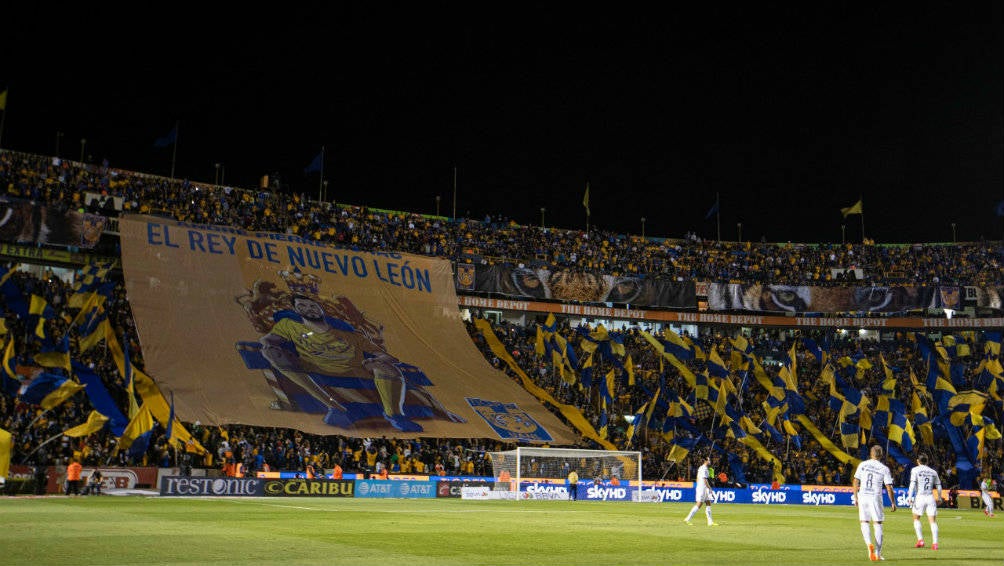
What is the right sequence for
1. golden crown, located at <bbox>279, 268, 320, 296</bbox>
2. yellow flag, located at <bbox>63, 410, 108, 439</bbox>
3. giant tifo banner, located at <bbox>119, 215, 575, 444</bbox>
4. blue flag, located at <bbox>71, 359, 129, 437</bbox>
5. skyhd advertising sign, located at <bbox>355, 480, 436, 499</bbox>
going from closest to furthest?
yellow flag, located at <bbox>63, 410, 108, 439</bbox> < blue flag, located at <bbox>71, 359, 129, 437</bbox> < skyhd advertising sign, located at <bbox>355, 480, 436, 499</bbox> < giant tifo banner, located at <bbox>119, 215, 575, 444</bbox> < golden crown, located at <bbox>279, 268, 320, 296</bbox>

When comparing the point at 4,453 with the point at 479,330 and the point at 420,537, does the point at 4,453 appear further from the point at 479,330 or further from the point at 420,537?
the point at 479,330

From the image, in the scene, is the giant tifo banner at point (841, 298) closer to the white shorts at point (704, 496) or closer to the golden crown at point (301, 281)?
the golden crown at point (301, 281)

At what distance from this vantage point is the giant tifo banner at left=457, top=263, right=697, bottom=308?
67.0 m

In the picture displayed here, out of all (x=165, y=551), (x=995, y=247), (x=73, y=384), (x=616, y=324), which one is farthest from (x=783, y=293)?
(x=165, y=551)

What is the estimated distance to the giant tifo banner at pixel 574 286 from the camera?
6700cm

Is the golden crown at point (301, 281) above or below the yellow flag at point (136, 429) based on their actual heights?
above

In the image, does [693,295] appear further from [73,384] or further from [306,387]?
[73,384]

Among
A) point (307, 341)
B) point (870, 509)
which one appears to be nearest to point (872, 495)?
point (870, 509)

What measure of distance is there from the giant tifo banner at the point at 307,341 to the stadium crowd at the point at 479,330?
1315 mm

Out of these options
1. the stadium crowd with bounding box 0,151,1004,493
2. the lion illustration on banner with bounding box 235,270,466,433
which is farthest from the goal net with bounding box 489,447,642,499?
the lion illustration on banner with bounding box 235,270,466,433

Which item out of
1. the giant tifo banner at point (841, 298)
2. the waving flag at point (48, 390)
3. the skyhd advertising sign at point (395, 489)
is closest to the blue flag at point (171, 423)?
the waving flag at point (48, 390)

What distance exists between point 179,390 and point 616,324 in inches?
1417

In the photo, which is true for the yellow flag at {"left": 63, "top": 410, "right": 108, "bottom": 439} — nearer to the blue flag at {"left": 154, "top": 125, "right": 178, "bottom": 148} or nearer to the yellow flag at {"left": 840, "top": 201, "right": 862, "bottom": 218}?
the blue flag at {"left": 154, "top": 125, "right": 178, "bottom": 148}

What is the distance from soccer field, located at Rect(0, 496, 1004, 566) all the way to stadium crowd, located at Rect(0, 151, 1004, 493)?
1387 centimetres
